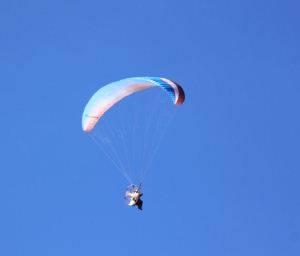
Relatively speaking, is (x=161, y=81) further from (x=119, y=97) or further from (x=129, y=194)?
(x=129, y=194)

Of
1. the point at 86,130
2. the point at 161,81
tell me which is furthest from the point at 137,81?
the point at 86,130

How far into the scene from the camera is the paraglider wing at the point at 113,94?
23.3 meters

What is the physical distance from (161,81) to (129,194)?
4.12 metres

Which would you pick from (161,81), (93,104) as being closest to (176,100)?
(161,81)

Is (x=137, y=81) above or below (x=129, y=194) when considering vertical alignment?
above

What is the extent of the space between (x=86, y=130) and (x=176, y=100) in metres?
3.62

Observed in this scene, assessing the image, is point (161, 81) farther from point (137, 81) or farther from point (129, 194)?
point (129, 194)

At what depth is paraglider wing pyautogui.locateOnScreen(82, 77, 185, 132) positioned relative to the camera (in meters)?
23.3

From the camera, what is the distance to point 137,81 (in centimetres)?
2353

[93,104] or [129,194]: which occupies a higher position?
[93,104]

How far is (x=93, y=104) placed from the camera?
2431 centimetres

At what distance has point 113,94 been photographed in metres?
24.2

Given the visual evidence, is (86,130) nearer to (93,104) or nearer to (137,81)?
(93,104)

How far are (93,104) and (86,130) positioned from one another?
0.99 metres
